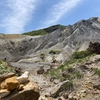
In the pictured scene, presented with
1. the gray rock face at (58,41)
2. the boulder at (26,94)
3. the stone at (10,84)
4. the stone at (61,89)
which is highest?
the gray rock face at (58,41)

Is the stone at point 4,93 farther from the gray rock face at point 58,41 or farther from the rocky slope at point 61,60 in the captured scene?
the gray rock face at point 58,41

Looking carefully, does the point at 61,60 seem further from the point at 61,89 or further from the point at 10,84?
the point at 10,84

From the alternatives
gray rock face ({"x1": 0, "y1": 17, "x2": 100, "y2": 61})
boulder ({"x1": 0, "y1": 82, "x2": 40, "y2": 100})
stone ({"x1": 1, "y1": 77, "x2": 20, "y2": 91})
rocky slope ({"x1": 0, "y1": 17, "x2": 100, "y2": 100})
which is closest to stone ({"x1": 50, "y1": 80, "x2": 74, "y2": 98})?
rocky slope ({"x1": 0, "y1": 17, "x2": 100, "y2": 100})

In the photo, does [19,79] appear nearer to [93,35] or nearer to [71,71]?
[71,71]

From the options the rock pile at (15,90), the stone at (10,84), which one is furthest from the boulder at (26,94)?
the stone at (10,84)

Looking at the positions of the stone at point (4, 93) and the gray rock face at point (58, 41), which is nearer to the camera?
the stone at point (4, 93)

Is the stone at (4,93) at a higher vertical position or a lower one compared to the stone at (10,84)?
lower

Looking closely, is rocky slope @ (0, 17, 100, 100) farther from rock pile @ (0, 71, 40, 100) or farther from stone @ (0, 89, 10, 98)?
stone @ (0, 89, 10, 98)

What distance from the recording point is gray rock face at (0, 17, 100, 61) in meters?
86.1

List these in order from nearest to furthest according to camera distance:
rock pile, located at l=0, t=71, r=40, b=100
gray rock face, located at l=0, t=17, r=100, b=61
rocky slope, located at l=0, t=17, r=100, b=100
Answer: rock pile, located at l=0, t=71, r=40, b=100
rocky slope, located at l=0, t=17, r=100, b=100
gray rock face, located at l=0, t=17, r=100, b=61

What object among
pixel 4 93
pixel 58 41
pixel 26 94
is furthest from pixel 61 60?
pixel 4 93

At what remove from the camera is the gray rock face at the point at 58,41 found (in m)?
86.1

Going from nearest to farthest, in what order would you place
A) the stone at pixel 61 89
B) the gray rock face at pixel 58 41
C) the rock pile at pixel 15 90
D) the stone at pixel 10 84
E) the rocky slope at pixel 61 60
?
the stone at pixel 10 84 → the rock pile at pixel 15 90 → the stone at pixel 61 89 → the rocky slope at pixel 61 60 → the gray rock face at pixel 58 41

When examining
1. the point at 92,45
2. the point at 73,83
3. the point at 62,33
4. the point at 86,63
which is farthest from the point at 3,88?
the point at 62,33
